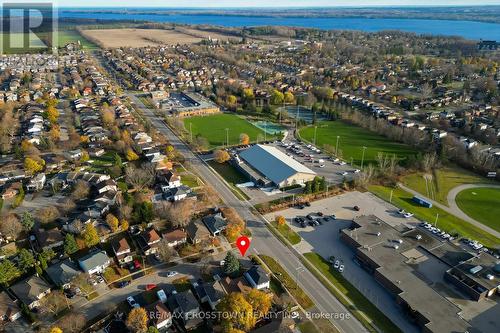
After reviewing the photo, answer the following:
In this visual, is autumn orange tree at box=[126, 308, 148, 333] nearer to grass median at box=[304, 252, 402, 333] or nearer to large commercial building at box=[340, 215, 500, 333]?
grass median at box=[304, 252, 402, 333]

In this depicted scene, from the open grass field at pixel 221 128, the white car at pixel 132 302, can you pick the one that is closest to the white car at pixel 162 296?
the white car at pixel 132 302

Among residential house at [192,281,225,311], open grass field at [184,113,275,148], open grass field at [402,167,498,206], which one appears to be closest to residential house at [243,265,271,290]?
residential house at [192,281,225,311]

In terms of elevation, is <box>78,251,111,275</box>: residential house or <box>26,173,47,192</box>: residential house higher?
<box>26,173,47,192</box>: residential house

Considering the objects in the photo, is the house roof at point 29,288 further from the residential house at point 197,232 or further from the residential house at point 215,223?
the residential house at point 215,223

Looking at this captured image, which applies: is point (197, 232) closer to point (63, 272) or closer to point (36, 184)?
point (63, 272)

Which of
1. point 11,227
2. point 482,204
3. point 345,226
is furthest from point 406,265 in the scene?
point 11,227

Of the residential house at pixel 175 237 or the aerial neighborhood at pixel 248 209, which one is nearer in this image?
the aerial neighborhood at pixel 248 209
